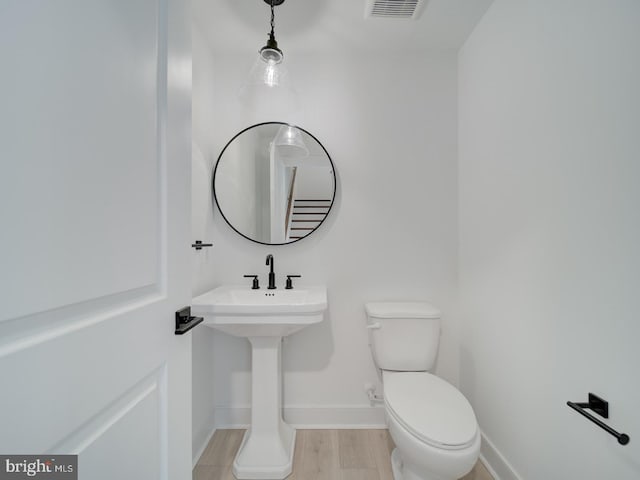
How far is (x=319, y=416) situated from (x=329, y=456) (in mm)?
285

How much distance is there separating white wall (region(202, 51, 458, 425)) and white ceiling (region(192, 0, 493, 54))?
3.3 inches

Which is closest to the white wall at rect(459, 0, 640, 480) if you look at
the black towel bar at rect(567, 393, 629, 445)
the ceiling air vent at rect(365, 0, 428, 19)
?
the black towel bar at rect(567, 393, 629, 445)

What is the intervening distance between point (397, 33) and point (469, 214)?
1.13 m

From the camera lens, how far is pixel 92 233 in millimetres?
580

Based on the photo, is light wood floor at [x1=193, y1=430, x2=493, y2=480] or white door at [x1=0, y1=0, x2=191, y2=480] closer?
white door at [x1=0, y1=0, x2=191, y2=480]

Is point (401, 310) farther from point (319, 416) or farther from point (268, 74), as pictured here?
point (268, 74)

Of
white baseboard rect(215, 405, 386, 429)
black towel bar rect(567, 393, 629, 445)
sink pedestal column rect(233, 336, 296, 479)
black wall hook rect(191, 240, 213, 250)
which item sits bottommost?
white baseboard rect(215, 405, 386, 429)

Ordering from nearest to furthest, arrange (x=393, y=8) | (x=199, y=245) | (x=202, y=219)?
(x=393, y=8), (x=199, y=245), (x=202, y=219)

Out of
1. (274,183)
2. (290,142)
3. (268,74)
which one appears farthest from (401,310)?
(268,74)

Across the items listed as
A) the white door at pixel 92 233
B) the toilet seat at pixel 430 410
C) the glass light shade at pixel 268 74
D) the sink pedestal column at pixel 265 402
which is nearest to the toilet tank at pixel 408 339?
the toilet seat at pixel 430 410

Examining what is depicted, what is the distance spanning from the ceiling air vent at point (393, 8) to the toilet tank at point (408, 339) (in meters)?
1.58

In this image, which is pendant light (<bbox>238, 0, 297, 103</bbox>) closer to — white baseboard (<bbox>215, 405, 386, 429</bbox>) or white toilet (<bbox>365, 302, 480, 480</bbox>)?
white toilet (<bbox>365, 302, 480, 480</bbox>)

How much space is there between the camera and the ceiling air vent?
157cm

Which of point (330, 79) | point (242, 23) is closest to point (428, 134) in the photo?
point (330, 79)
